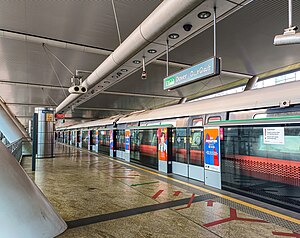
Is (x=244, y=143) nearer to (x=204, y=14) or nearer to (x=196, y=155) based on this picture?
(x=196, y=155)

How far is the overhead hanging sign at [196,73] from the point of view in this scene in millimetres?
4328

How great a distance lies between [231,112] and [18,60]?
9930 mm

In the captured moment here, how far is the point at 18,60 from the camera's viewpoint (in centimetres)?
1117

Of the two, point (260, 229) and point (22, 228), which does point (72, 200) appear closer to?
point (22, 228)

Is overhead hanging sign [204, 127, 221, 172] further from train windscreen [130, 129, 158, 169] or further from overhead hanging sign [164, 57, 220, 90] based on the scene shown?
train windscreen [130, 129, 158, 169]

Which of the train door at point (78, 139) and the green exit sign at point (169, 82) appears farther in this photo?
the train door at point (78, 139)

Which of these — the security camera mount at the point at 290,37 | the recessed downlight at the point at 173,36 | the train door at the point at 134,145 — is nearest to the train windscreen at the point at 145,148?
the train door at the point at 134,145

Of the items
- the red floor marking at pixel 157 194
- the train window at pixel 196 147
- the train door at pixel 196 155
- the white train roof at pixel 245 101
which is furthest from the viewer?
the train window at pixel 196 147

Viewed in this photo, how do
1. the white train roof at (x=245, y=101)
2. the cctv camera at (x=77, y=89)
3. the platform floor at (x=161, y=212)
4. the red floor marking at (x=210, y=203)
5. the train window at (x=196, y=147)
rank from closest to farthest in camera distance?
the platform floor at (x=161, y=212) < the red floor marking at (x=210, y=203) < the white train roof at (x=245, y=101) < the train window at (x=196, y=147) < the cctv camera at (x=77, y=89)

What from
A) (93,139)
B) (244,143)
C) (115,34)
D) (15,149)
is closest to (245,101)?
(244,143)

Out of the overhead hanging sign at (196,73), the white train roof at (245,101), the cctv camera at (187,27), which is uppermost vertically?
the cctv camera at (187,27)

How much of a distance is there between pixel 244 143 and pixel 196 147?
1996mm

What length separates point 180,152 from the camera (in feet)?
26.2

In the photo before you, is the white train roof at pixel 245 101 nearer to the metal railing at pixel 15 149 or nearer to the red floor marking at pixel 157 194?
the red floor marking at pixel 157 194
